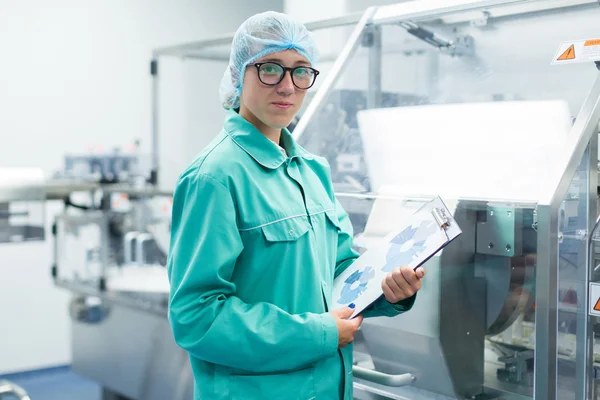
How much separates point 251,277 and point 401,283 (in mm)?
267

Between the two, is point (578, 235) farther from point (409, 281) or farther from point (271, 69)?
point (271, 69)

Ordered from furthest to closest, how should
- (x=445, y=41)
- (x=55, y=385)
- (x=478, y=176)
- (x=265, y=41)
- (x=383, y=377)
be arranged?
(x=55, y=385) → (x=445, y=41) → (x=478, y=176) → (x=383, y=377) → (x=265, y=41)

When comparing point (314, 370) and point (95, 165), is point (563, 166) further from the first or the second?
point (95, 165)

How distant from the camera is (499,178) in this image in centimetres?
156

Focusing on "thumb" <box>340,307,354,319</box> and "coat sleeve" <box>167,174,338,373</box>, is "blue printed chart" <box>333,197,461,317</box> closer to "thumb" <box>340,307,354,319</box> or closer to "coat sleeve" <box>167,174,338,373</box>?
"thumb" <box>340,307,354,319</box>

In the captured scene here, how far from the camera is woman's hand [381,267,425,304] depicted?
118 centimetres

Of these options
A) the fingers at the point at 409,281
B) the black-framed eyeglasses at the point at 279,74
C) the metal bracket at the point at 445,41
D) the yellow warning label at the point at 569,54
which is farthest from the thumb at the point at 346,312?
the metal bracket at the point at 445,41

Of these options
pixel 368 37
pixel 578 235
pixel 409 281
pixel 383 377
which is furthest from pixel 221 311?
pixel 368 37

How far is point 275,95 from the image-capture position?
119cm

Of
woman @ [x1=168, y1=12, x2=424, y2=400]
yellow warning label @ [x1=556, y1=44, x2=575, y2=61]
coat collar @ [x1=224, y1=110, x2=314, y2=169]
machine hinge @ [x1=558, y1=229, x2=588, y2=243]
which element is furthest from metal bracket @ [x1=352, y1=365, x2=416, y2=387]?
yellow warning label @ [x1=556, y1=44, x2=575, y2=61]

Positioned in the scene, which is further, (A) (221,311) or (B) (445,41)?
(B) (445,41)

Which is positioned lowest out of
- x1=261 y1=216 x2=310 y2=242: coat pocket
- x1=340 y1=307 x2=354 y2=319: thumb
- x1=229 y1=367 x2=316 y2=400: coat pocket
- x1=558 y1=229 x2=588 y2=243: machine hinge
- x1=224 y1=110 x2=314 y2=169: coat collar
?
x1=229 y1=367 x2=316 y2=400: coat pocket

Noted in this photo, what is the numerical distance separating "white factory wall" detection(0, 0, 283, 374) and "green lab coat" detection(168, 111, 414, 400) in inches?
102

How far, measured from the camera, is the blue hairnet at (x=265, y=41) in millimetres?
1224
